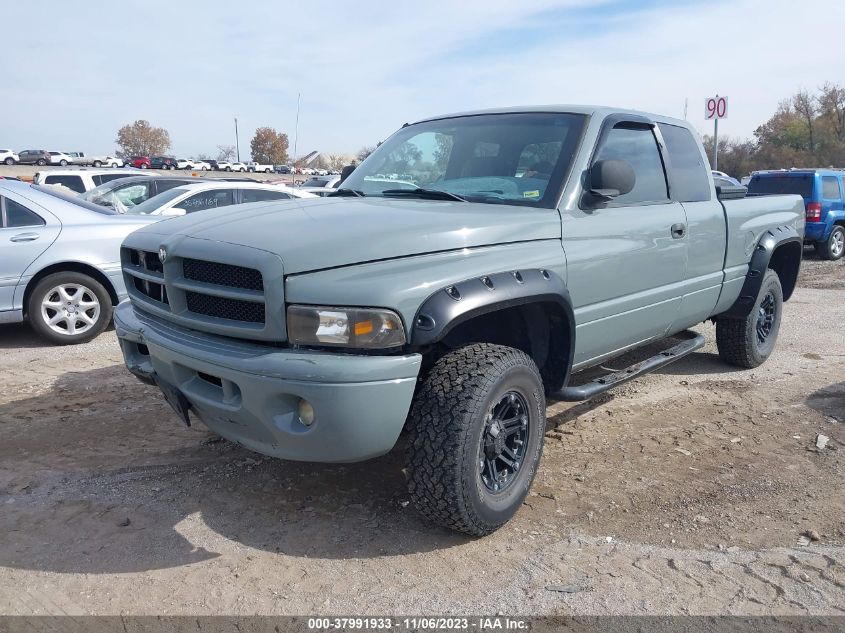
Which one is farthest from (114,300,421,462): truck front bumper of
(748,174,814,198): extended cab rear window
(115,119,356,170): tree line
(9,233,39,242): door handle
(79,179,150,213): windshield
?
(115,119,356,170): tree line

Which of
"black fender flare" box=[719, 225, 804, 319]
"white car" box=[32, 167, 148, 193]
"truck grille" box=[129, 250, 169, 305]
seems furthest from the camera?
"white car" box=[32, 167, 148, 193]

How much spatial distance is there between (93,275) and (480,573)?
5.25 meters

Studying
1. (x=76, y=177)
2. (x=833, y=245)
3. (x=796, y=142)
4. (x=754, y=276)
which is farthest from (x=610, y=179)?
(x=796, y=142)

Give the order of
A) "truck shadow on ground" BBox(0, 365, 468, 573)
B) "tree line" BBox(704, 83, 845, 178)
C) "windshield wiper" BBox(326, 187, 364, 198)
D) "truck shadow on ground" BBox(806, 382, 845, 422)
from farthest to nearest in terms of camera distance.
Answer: "tree line" BBox(704, 83, 845, 178), "truck shadow on ground" BBox(806, 382, 845, 422), "windshield wiper" BBox(326, 187, 364, 198), "truck shadow on ground" BBox(0, 365, 468, 573)

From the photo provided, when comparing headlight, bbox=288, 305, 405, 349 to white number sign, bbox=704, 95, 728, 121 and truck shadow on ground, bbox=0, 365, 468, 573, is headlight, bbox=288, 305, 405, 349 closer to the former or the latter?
truck shadow on ground, bbox=0, 365, 468, 573

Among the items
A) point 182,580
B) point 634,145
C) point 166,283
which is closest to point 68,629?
point 182,580

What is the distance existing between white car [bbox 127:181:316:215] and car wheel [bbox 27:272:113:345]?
2.02 meters

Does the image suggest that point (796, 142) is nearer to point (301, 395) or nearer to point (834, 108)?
point (834, 108)

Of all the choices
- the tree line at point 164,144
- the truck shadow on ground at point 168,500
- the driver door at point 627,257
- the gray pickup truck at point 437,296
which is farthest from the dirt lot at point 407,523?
the tree line at point 164,144

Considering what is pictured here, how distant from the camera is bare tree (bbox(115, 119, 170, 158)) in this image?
9256 centimetres

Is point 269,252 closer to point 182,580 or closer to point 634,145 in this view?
point 182,580

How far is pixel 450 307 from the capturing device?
2.76m

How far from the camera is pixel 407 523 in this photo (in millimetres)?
3260

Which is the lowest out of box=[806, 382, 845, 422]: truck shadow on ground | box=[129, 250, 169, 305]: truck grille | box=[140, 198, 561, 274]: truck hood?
box=[806, 382, 845, 422]: truck shadow on ground
